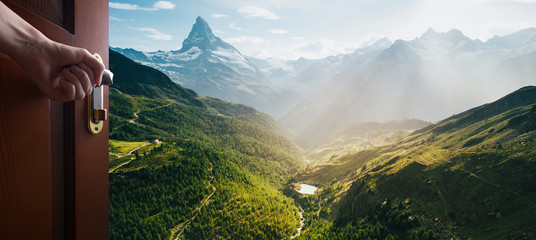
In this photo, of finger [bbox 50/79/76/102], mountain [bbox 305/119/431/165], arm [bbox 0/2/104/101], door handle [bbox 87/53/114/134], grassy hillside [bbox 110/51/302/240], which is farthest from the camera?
mountain [bbox 305/119/431/165]

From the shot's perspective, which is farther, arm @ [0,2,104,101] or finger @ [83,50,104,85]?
finger @ [83,50,104,85]

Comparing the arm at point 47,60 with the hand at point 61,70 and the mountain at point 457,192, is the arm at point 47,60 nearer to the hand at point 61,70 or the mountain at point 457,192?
the hand at point 61,70

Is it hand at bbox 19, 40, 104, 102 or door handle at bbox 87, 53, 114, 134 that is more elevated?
hand at bbox 19, 40, 104, 102

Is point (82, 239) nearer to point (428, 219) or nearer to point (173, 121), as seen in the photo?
point (428, 219)

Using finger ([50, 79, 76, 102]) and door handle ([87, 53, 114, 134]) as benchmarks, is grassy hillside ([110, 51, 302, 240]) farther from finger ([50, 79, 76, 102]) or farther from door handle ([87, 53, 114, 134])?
finger ([50, 79, 76, 102])

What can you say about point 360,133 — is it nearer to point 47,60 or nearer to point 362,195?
point 362,195

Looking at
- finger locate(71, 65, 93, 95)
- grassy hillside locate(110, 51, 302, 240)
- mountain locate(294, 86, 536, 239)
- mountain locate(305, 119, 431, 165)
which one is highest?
finger locate(71, 65, 93, 95)

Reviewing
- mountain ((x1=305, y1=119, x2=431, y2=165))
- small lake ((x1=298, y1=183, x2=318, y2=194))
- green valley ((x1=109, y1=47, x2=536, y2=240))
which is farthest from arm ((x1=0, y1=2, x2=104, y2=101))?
mountain ((x1=305, y1=119, x2=431, y2=165))
